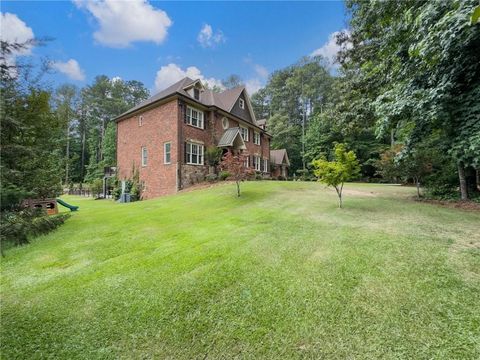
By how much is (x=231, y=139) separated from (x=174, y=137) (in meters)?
4.65

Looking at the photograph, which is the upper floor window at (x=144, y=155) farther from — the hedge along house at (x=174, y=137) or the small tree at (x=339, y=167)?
the small tree at (x=339, y=167)

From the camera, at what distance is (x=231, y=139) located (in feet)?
63.1

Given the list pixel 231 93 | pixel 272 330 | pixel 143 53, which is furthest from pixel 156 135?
pixel 272 330

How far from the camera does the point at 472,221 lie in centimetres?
657

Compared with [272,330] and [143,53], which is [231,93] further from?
[272,330]

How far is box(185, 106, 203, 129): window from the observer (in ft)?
58.1

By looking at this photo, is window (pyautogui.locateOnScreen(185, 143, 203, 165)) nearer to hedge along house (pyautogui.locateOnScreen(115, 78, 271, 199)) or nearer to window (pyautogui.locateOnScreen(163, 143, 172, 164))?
hedge along house (pyautogui.locateOnScreen(115, 78, 271, 199))

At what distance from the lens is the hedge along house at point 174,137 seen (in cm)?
1691

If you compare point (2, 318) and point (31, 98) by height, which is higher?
point (31, 98)

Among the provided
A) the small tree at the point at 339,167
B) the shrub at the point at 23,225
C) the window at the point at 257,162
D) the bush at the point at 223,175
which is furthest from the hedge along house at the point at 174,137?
the shrub at the point at 23,225

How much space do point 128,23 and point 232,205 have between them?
7751 mm

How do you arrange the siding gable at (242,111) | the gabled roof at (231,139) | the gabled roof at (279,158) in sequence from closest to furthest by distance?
1. the gabled roof at (231,139)
2. the siding gable at (242,111)
3. the gabled roof at (279,158)

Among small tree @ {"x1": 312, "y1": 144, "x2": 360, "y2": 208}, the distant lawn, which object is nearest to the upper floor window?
the distant lawn

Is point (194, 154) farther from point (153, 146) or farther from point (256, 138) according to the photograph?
point (256, 138)
